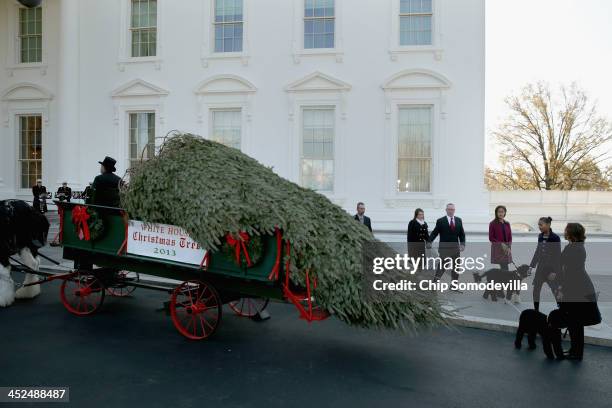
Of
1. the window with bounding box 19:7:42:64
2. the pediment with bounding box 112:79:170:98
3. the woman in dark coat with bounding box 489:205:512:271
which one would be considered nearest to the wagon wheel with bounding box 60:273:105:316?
the woman in dark coat with bounding box 489:205:512:271

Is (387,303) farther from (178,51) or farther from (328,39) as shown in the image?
(178,51)

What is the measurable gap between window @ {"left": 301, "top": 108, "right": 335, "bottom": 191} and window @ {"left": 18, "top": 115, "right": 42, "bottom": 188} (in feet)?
35.4

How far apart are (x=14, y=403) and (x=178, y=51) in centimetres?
1539

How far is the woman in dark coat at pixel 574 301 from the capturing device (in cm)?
594

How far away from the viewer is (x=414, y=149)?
55.2 ft

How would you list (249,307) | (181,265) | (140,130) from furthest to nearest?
1. (140,130)
2. (249,307)
3. (181,265)

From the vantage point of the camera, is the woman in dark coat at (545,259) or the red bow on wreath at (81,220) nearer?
the red bow on wreath at (81,220)

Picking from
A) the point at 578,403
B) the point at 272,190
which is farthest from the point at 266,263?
the point at 578,403

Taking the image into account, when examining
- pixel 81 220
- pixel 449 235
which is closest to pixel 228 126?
pixel 449 235

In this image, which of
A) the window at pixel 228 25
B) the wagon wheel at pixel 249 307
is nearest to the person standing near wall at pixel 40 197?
the window at pixel 228 25

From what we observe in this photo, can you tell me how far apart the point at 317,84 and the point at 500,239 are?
9467 mm

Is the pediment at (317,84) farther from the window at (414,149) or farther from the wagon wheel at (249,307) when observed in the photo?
the wagon wheel at (249,307)

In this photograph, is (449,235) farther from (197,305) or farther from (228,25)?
(228,25)

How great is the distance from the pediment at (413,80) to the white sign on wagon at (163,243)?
11707 mm
